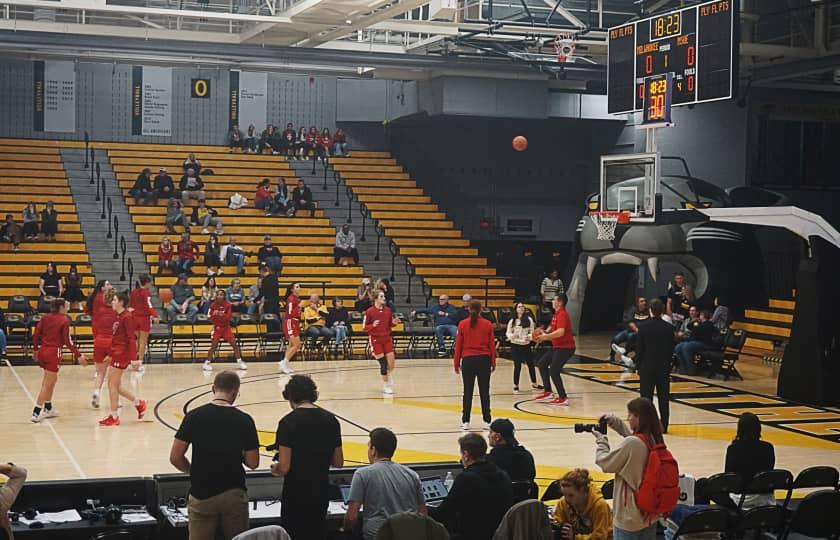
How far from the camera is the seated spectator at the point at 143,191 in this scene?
27.5 metres

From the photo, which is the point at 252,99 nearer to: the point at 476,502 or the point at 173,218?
the point at 173,218

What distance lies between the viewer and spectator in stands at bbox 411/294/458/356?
73.9 ft

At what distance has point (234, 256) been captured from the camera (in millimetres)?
25000

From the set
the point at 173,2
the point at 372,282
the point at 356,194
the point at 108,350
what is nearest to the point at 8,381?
the point at 108,350

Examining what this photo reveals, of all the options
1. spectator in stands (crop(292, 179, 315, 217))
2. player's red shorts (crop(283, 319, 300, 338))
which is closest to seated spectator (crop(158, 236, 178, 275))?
spectator in stands (crop(292, 179, 315, 217))

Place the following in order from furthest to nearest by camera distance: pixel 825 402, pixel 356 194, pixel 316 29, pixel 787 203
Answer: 1. pixel 356 194
2. pixel 787 203
3. pixel 316 29
4. pixel 825 402

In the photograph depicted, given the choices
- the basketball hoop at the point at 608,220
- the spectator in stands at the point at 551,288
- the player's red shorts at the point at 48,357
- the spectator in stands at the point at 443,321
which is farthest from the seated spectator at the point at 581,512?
the spectator in stands at the point at 551,288

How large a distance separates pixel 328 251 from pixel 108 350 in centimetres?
1336

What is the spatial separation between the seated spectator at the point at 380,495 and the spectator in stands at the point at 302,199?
2212 centimetres

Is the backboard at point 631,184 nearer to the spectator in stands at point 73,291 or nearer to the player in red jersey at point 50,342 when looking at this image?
the player in red jersey at point 50,342

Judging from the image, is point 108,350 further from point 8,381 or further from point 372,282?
point 372,282

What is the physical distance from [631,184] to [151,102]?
1669 centimetres

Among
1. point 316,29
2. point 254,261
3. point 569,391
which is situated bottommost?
point 569,391

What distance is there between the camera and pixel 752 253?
81.3ft
